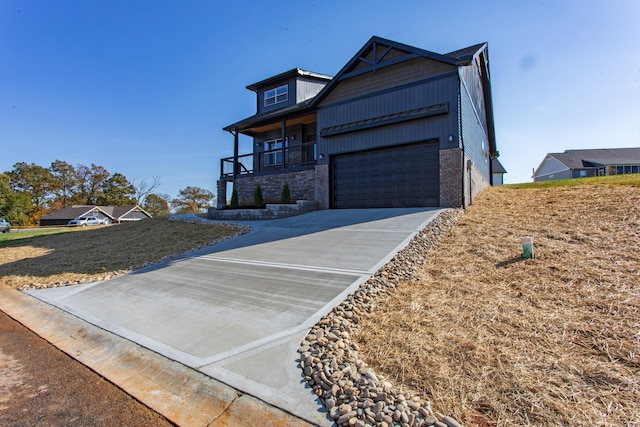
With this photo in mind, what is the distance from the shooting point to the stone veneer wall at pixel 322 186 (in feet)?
44.1

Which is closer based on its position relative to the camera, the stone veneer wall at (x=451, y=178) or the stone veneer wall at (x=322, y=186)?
the stone veneer wall at (x=451, y=178)

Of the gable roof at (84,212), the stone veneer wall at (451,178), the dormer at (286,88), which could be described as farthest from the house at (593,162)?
the gable roof at (84,212)

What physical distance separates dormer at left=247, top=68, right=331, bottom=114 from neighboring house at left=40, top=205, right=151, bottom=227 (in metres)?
38.2

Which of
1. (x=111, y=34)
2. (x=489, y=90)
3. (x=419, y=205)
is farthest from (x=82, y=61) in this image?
(x=489, y=90)

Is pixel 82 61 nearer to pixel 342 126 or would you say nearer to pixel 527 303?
pixel 342 126

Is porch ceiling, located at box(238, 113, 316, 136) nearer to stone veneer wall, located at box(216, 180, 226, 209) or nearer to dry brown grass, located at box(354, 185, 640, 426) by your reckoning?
stone veneer wall, located at box(216, 180, 226, 209)

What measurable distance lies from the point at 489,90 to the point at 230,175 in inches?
645

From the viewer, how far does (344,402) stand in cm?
224

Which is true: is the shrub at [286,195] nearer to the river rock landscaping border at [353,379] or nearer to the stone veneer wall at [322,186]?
the stone veneer wall at [322,186]

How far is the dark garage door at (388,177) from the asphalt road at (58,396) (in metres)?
10.2

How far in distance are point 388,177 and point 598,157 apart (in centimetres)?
3743

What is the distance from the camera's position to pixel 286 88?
18.4m

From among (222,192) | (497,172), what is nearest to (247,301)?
(222,192)

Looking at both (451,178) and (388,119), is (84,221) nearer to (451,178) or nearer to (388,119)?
(388,119)
